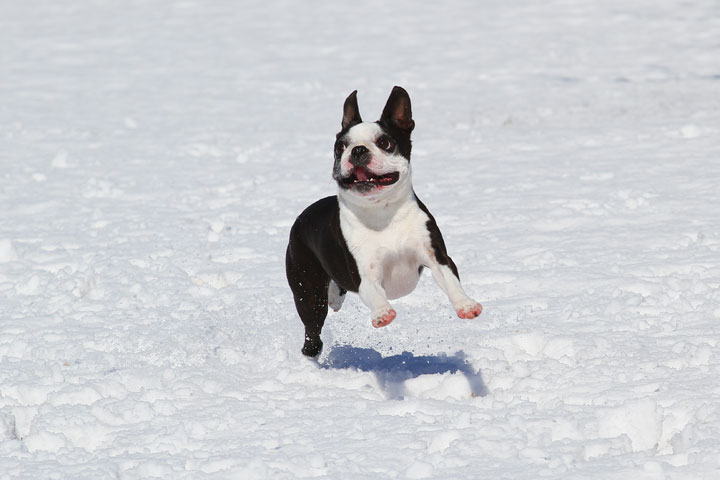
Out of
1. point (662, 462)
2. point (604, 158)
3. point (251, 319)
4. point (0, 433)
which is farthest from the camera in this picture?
point (604, 158)

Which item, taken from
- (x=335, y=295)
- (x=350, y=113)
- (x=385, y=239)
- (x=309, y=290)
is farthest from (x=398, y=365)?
(x=350, y=113)

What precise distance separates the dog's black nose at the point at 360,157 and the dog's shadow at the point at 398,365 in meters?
1.31

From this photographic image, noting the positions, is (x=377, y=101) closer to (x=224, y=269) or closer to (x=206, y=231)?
(x=206, y=231)

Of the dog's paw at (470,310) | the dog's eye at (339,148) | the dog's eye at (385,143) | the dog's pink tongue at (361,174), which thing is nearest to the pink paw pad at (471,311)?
the dog's paw at (470,310)

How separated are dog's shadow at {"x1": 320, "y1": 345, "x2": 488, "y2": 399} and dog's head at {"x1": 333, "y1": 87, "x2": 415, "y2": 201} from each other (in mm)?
1117

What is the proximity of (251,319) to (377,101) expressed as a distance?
7.63m

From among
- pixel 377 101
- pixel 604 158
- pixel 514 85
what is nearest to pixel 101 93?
pixel 377 101

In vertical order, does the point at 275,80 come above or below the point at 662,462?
below

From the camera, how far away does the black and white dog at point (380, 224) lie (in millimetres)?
4969

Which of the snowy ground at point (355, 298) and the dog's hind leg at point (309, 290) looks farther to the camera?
the dog's hind leg at point (309, 290)

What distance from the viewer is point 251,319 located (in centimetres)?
692

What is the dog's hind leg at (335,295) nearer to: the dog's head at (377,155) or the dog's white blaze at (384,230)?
the dog's white blaze at (384,230)

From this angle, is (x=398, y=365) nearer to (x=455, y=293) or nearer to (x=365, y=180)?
(x=455, y=293)

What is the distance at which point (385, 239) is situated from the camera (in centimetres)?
519
